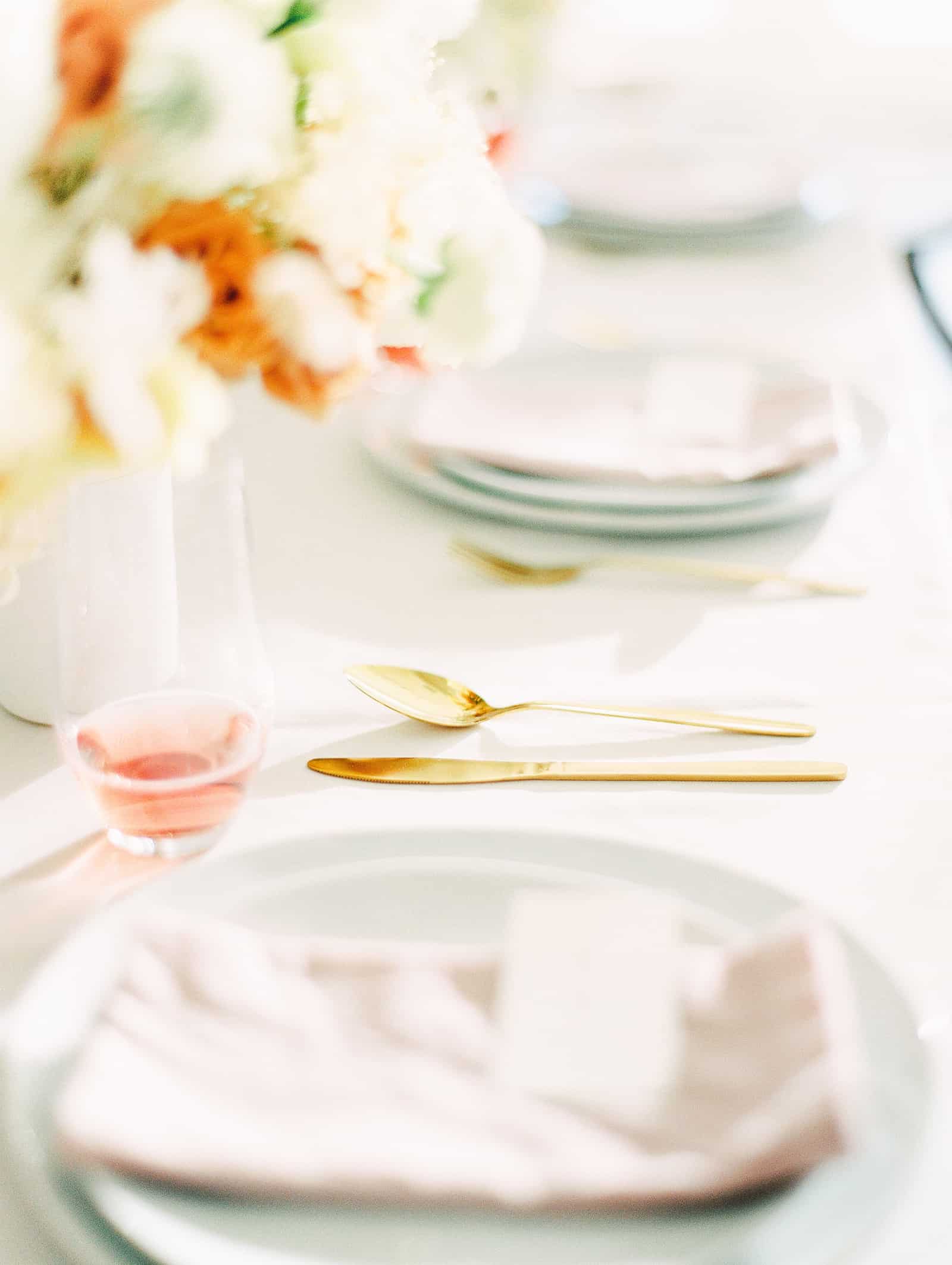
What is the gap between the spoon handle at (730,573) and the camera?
91 centimetres

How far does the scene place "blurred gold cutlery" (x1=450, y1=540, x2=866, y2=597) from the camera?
916 millimetres

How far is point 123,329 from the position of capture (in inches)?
18.4

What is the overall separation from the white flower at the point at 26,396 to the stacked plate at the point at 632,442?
55cm

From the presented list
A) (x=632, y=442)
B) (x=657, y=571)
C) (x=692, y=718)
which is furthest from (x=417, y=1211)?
(x=632, y=442)

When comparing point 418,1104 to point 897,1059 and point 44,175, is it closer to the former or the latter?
point 897,1059

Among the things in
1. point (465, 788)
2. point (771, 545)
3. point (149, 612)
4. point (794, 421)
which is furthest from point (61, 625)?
point (794, 421)

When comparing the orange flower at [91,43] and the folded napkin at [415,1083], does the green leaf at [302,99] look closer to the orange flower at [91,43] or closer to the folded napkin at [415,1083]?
the orange flower at [91,43]

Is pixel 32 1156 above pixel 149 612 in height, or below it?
below

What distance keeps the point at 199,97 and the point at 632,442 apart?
2.13ft

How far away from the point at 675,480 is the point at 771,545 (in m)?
0.08

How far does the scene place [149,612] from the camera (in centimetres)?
73

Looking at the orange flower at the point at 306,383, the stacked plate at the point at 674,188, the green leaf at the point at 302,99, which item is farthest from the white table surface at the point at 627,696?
the stacked plate at the point at 674,188

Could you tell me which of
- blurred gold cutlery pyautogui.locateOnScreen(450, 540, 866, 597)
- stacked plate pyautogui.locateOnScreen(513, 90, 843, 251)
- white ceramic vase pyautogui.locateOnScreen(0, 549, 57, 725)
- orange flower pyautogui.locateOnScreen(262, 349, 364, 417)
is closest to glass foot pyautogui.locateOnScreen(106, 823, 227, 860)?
white ceramic vase pyautogui.locateOnScreen(0, 549, 57, 725)

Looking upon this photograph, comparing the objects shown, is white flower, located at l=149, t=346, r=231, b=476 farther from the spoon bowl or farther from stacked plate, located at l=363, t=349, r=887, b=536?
stacked plate, located at l=363, t=349, r=887, b=536
